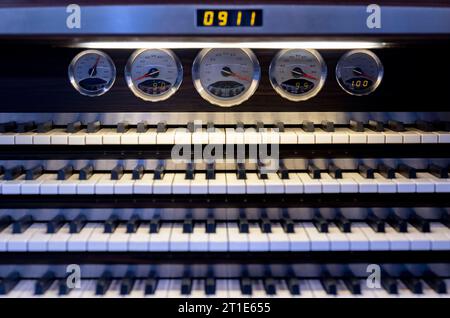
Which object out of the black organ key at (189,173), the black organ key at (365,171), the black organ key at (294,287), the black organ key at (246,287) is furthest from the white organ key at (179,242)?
the black organ key at (365,171)

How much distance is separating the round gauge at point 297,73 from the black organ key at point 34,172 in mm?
1585

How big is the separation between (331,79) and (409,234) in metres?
1.09

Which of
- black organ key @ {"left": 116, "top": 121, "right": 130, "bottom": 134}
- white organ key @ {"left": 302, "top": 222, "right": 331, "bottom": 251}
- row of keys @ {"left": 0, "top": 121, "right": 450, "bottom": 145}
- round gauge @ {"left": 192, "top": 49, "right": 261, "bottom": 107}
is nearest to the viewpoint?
white organ key @ {"left": 302, "top": 222, "right": 331, "bottom": 251}

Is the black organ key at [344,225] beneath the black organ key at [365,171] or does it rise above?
beneath

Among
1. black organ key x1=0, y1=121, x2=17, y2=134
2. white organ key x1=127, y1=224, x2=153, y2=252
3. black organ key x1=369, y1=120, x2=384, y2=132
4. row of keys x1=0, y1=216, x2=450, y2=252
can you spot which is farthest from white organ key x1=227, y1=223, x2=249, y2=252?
black organ key x1=0, y1=121, x2=17, y2=134

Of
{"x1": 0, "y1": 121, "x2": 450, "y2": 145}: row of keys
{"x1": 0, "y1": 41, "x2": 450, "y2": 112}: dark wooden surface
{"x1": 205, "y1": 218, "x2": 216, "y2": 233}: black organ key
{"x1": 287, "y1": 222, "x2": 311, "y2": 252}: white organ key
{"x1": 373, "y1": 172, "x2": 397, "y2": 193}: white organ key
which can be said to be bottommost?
{"x1": 287, "y1": 222, "x2": 311, "y2": 252}: white organ key

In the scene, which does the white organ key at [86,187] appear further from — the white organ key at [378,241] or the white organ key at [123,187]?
the white organ key at [378,241]

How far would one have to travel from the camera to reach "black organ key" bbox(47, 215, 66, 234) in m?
3.29

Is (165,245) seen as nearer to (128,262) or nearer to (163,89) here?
(128,262)

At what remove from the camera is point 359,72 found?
11.5 feet

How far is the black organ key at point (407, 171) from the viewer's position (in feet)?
10.8

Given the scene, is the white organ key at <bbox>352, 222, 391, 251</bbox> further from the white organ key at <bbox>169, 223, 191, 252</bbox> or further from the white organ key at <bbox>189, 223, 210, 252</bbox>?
the white organ key at <bbox>169, 223, 191, 252</bbox>

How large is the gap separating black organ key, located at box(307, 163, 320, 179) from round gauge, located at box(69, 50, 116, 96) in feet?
4.52
